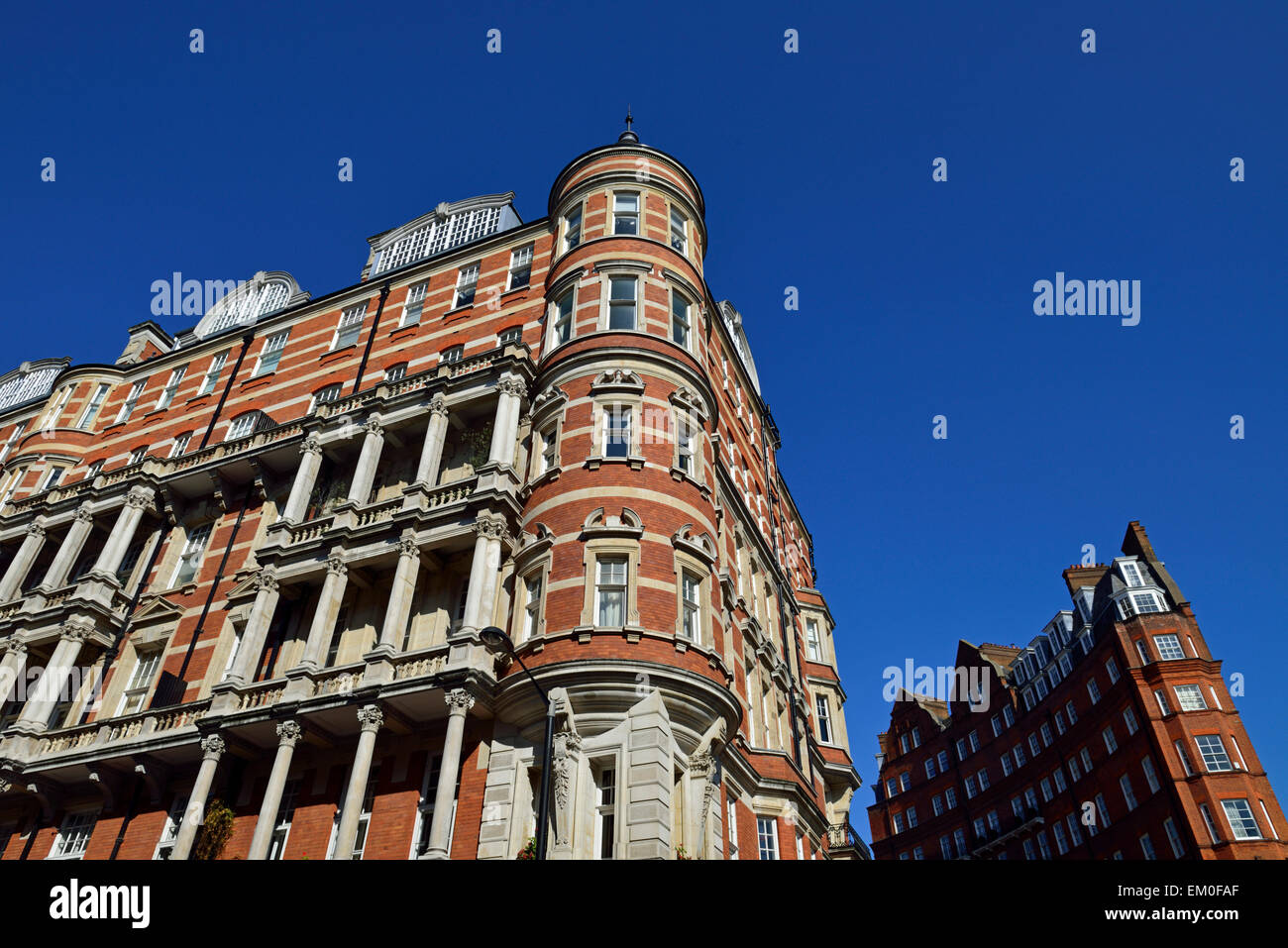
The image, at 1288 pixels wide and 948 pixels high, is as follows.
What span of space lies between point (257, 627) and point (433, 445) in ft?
25.1

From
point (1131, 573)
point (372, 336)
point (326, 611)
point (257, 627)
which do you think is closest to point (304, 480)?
point (257, 627)

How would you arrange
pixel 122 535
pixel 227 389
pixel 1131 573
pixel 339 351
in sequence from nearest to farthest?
pixel 122 535 < pixel 339 351 < pixel 227 389 < pixel 1131 573

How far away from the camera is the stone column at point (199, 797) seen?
21672 millimetres

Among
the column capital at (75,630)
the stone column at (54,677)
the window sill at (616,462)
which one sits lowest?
the stone column at (54,677)

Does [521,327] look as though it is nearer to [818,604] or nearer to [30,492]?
[818,604]

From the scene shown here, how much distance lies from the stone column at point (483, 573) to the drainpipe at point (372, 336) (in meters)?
12.5

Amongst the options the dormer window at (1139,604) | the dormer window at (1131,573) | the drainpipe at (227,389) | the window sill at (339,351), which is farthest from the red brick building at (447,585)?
the dormer window at (1131,573)

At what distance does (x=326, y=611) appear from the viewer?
966 inches

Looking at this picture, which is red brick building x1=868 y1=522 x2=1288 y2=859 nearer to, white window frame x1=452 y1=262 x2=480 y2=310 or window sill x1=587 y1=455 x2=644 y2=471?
window sill x1=587 y1=455 x2=644 y2=471

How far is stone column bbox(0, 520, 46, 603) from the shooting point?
31688 millimetres

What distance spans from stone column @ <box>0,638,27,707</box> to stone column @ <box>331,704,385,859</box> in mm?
15338

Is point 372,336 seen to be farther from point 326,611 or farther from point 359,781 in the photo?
point 359,781

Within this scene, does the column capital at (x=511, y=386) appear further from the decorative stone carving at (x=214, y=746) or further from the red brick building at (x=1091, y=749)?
the red brick building at (x=1091, y=749)

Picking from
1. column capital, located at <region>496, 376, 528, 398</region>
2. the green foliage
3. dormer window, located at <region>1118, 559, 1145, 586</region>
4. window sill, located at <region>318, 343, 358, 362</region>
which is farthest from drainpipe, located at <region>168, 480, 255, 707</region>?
dormer window, located at <region>1118, 559, 1145, 586</region>
